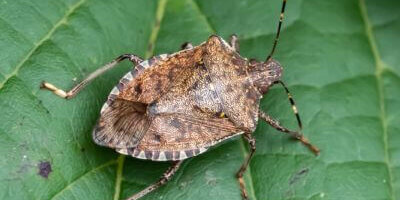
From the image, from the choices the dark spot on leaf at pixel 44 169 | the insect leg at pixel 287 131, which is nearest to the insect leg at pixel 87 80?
the dark spot on leaf at pixel 44 169

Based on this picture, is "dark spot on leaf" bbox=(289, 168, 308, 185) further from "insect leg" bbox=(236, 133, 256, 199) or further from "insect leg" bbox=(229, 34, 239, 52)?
"insect leg" bbox=(229, 34, 239, 52)

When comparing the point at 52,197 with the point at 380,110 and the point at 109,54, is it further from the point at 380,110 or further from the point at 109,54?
the point at 380,110

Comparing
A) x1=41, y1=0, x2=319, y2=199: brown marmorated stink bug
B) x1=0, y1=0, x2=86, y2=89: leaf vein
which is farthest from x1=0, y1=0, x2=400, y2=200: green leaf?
x1=41, y1=0, x2=319, y2=199: brown marmorated stink bug

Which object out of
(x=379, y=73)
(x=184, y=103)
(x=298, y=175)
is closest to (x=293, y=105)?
(x=298, y=175)

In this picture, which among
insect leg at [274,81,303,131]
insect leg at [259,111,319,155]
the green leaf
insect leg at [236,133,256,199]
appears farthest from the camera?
insect leg at [274,81,303,131]

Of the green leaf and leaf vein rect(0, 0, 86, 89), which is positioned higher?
leaf vein rect(0, 0, 86, 89)

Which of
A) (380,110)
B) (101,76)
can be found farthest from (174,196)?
(380,110)

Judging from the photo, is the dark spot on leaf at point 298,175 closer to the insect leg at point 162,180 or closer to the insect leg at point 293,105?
the insect leg at point 293,105

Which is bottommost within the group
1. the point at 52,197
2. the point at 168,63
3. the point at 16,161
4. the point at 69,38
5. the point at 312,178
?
the point at 312,178
